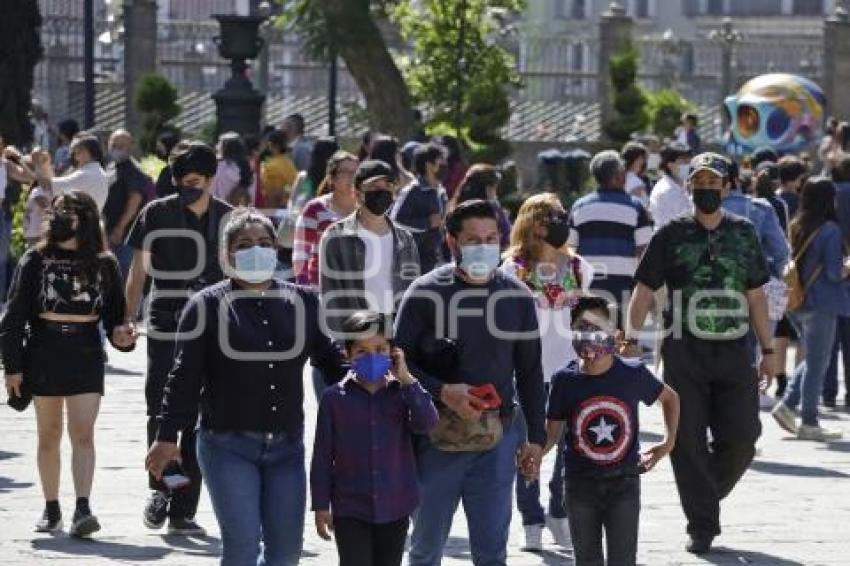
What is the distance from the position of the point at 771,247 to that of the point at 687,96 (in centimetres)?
3219

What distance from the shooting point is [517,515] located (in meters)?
12.3

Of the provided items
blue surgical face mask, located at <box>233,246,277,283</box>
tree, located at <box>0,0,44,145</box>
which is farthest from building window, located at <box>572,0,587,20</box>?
blue surgical face mask, located at <box>233,246,277,283</box>

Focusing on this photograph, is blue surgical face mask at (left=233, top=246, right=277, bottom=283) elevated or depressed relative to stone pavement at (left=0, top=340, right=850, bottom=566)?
elevated

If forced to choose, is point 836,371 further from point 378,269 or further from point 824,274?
point 378,269

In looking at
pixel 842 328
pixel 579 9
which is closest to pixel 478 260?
pixel 842 328

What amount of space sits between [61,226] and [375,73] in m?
22.1

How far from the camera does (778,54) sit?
4966 cm

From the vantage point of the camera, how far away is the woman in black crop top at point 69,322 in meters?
10.9

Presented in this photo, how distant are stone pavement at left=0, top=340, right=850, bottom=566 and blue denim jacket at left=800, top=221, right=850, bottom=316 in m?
0.93

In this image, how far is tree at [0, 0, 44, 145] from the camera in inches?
1085

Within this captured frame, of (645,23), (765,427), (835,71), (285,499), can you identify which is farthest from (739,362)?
(645,23)

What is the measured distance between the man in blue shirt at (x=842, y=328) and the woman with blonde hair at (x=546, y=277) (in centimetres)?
641

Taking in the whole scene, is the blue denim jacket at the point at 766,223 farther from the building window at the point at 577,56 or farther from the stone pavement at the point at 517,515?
the building window at the point at 577,56

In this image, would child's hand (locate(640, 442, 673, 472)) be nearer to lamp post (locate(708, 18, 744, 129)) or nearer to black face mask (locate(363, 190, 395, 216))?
black face mask (locate(363, 190, 395, 216))
